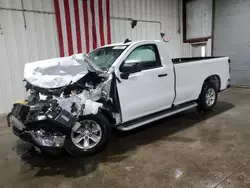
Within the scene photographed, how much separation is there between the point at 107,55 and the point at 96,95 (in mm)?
1160

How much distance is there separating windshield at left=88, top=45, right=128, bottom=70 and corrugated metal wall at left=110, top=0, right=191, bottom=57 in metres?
3.53

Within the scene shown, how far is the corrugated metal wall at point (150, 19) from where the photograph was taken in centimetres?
773

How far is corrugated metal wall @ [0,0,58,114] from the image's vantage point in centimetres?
561

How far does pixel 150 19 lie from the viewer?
8.74m

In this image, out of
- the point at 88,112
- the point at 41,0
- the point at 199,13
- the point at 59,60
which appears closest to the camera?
the point at 88,112

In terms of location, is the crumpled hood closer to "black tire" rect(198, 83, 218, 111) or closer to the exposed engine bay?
the exposed engine bay

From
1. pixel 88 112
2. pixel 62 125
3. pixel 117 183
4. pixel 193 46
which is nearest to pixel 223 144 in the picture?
pixel 117 183

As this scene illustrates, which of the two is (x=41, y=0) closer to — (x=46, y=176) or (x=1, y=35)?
(x=1, y=35)

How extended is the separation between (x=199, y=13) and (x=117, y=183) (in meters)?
9.36

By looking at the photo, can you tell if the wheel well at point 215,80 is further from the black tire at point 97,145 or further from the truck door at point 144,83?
the black tire at point 97,145

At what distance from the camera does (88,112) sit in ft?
9.74

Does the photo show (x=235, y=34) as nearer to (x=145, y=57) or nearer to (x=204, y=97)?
(x=204, y=97)

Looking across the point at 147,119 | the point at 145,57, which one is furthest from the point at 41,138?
the point at 145,57

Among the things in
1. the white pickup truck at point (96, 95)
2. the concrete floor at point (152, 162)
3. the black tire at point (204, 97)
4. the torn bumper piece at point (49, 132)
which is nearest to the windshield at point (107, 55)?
the white pickup truck at point (96, 95)
